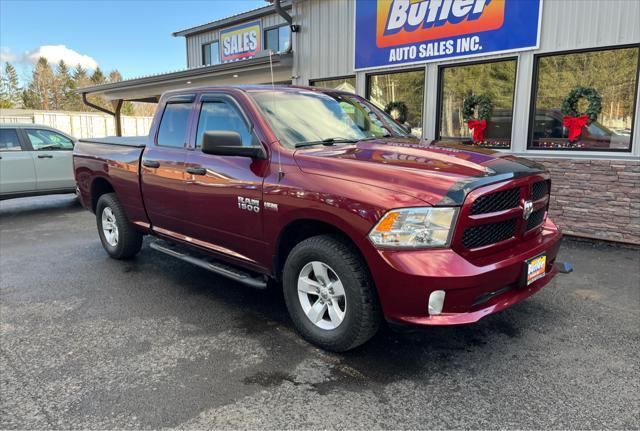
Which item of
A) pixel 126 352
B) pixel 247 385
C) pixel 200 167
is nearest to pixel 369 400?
pixel 247 385

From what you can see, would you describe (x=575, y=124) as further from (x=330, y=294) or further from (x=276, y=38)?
(x=276, y=38)

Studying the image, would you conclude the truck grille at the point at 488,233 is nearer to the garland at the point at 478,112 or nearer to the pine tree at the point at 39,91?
the garland at the point at 478,112

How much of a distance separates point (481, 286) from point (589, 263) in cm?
353

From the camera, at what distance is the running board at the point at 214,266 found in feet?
12.3

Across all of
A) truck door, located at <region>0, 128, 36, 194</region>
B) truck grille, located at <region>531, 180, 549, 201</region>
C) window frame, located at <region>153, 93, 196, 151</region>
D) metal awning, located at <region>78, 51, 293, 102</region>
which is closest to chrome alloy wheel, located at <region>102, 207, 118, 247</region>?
window frame, located at <region>153, 93, 196, 151</region>

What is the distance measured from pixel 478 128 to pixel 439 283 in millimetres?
5722

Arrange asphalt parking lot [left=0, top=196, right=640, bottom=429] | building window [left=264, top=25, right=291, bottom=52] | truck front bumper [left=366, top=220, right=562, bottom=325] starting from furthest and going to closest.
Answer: building window [left=264, top=25, right=291, bottom=52] < truck front bumper [left=366, top=220, right=562, bottom=325] < asphalt parking lot [left=0, top=196, right=640, bottom=429]

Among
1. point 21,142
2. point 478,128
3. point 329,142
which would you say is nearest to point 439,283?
point 329,142

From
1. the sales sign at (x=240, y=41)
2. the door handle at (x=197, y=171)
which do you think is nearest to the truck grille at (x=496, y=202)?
the door handle at (x=197, y=171)

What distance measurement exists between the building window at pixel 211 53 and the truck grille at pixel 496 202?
15660 mm

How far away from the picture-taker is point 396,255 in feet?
9.18

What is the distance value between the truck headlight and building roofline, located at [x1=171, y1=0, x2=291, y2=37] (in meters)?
10.8

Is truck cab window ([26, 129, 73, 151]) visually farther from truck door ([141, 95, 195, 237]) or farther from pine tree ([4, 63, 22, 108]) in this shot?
pine tree ([4, 63, 22, 108])

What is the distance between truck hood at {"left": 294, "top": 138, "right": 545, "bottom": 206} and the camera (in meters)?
2.80
